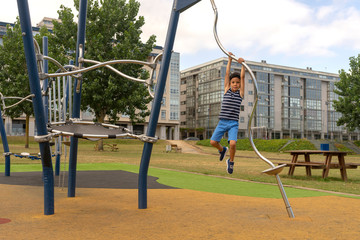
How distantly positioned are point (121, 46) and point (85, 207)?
2446 centimetres

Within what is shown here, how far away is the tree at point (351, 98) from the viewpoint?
42591 mm

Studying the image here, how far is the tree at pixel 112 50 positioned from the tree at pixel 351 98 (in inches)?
974

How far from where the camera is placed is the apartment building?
89.2 m

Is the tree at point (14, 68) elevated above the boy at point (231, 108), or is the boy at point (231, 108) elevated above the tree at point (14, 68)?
the tree at point (14, 68)

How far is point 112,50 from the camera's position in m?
29.9

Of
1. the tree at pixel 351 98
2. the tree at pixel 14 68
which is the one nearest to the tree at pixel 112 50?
the tree at pixel 14 68

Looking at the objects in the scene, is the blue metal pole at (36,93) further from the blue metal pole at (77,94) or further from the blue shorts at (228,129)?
the blue shorts at (228,129)

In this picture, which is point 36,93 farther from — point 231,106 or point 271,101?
point 271,101

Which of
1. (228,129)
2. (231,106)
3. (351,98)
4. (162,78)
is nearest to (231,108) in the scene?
(231,106)

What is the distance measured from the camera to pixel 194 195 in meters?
7.85

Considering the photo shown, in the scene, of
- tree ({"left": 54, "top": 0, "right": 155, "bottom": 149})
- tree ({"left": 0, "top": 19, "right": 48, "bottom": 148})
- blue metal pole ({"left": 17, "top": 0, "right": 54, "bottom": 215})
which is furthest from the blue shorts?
tree ({"left": 0, "top": 19, "right": 48, "bottom": 148})

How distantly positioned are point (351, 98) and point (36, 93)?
43.6 m

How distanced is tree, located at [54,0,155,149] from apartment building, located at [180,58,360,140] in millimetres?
54746

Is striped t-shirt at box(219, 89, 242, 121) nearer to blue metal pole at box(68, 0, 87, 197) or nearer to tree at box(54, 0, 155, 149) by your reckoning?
blue metal pole at box(68, 0, 87, 197)
